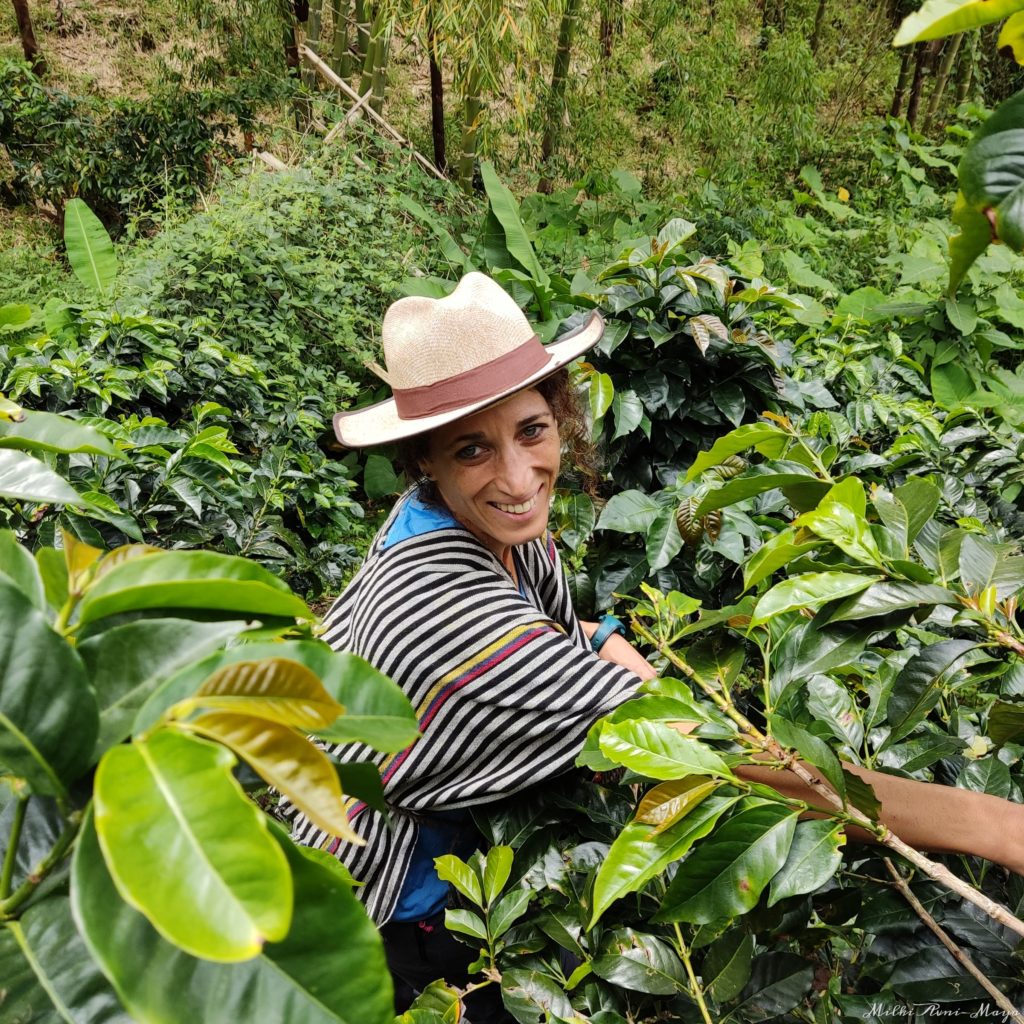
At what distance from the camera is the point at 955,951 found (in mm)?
734

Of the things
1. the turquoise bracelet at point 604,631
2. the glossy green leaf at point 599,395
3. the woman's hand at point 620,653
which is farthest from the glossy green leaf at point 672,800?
the glossy green leaf at point 599,395

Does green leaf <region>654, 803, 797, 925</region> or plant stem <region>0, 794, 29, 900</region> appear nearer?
plant stem <region>0, 794, 29, 900</region>

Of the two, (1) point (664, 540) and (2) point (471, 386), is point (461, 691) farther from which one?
(1) point (664, 540)

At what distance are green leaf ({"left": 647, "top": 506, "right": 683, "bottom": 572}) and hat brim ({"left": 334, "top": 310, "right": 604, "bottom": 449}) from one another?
0.35m

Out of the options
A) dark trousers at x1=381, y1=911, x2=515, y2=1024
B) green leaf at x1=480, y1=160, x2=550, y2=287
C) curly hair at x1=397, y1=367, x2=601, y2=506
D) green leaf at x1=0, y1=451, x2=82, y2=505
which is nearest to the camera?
green leaf at x1=0, y1=451, x2=82, y2=505

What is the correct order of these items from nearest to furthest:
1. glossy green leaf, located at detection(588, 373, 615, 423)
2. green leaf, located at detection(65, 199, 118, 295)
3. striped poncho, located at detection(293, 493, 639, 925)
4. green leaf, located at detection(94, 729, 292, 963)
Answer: green leaf, located at detection(94, 729, 292, 963) < striped poncho, located at detection(293, 493, 639, 925) < glossy green leaf, located at detection(588, 373, 615, 423) < green leaf, located at detection(65, 199, 118, 295)

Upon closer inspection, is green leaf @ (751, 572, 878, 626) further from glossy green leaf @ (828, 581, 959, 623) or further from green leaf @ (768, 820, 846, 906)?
green leaf @ (768, 820, 846, 906)

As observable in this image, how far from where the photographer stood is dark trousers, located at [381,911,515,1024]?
129cm

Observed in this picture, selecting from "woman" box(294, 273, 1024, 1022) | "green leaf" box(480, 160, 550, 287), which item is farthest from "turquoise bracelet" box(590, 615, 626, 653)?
"green leaf" box(480, 160, 550, 287)

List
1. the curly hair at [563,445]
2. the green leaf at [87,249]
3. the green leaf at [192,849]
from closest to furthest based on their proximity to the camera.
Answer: the green leaf at [192,849] < the curly hair at [563,445] < the green leaf at [87,249]

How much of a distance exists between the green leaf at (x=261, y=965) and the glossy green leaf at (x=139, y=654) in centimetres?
7

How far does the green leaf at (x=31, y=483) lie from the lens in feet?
1.98

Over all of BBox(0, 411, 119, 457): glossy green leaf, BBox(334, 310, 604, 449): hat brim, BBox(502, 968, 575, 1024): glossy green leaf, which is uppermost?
BBox(0, 411, 119, 457): glossy green leaf

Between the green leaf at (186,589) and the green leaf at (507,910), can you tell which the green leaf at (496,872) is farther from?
the green leaf at (186,589)
